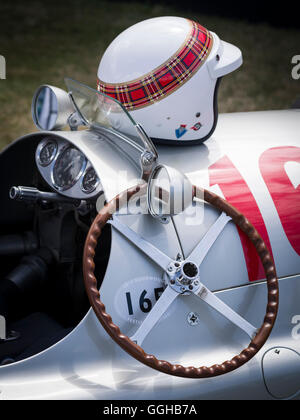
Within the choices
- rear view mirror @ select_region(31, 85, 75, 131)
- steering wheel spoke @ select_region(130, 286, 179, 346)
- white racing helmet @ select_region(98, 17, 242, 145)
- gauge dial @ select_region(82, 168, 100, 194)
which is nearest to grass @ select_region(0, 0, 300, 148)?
rear view mirror @ select_region(31, 85, 75, 131)

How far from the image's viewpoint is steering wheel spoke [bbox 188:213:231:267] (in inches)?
76.7

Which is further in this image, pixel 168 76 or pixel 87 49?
pixel 87 49

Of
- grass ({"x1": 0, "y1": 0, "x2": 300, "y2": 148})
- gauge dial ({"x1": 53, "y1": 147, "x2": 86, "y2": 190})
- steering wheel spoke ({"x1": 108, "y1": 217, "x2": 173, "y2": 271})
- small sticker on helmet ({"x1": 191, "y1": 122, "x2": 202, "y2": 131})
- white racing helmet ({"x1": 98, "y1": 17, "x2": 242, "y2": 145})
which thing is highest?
grass ({"x1": 0, "y1": 0, "x2": 300, "y2": 148})

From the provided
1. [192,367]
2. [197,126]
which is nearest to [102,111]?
[197,126]

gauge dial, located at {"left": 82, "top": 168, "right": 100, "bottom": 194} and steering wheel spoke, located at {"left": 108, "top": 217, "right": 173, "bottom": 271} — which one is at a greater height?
gauge dial, located at {"left": 82, "top": 168, "right": 100, "bottom": 194}

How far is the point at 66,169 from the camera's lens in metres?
2.17

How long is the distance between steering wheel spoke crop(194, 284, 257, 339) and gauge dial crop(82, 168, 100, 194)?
1.56 ft

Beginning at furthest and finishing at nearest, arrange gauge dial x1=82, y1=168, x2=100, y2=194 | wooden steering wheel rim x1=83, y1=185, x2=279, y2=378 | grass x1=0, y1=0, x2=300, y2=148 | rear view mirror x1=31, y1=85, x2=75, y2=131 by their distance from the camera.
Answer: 1. grass x1=0, y1=0, x2=300, y2=148
2. rear view mirror x1=31, y1=85, x2=75, y2=131
3. gauge dial x1=82, y1=168, x2=100, y2=194
4. wooden steering wheel rim x1=83, y1=185, x2=279, y2=378

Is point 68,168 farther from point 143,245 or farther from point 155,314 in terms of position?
point 155,314

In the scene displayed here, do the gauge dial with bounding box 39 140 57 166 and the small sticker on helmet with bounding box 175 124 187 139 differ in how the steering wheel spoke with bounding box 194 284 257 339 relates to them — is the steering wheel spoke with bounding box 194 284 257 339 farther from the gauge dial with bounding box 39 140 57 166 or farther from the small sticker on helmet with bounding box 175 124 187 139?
the gauge dial with bounding box 39 140 57 166

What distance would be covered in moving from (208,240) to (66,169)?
56 cm

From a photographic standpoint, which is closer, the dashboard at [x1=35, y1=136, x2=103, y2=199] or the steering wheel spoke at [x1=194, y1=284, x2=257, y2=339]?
the steering wheel spoke at [x1=194, y1=284, x2=257, y2=339]

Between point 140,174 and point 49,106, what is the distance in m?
0.57
